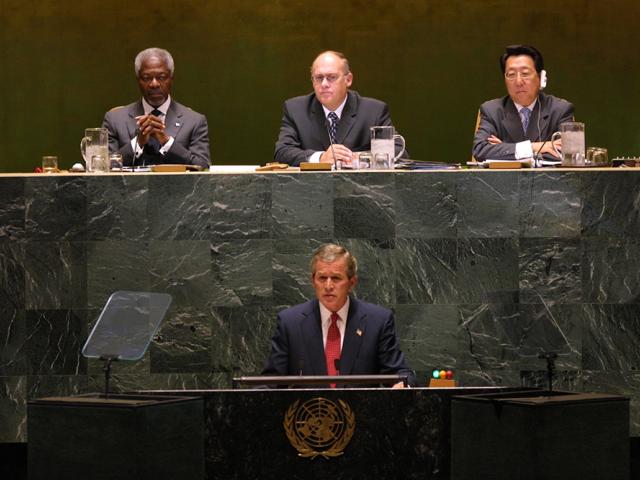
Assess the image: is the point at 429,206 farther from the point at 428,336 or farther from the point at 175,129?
the point at 175,129

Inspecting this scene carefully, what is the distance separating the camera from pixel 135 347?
15.1 feet

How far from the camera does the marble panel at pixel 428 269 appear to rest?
236 inches

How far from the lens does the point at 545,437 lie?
391 centimetres

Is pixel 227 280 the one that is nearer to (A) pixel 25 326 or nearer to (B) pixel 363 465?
(A) pixel 25 326

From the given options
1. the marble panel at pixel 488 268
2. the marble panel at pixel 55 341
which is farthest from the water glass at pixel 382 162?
the marble panel at pixel 55 341

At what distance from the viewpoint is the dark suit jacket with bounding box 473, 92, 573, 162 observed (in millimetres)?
6871

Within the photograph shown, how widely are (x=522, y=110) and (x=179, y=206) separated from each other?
2.04m

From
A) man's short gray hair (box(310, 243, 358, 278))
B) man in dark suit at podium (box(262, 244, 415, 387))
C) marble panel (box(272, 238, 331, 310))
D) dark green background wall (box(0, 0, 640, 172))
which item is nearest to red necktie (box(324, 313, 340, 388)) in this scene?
man in dark suit at podium (box(262, 244, 415, 387))

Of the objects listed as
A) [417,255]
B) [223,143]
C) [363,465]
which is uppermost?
[223,143]

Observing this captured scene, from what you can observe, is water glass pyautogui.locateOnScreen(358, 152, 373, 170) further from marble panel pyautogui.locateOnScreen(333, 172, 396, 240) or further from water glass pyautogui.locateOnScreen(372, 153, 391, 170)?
marble panel pyautogui.locateOnScreen(333, 172, 396, 240)

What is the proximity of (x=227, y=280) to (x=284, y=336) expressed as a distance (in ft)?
2.33

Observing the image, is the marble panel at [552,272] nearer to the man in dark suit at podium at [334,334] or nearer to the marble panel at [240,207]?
the man in dark suit at podium at [334,334]

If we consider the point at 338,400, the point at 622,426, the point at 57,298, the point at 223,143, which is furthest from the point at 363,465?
the point at 223,143

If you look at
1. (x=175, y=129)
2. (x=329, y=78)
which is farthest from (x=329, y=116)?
(x=175, y=129)
